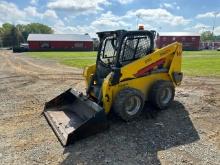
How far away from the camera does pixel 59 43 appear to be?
69.6 meters

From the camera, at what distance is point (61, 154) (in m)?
5.45

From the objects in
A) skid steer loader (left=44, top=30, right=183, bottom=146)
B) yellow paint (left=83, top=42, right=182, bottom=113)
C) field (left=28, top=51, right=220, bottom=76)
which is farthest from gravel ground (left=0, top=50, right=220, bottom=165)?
field (left=28, top=51, right=220, bottom=76)

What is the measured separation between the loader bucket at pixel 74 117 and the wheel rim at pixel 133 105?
2.77ft

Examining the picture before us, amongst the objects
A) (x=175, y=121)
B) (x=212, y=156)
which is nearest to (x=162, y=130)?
(x=175, y=121)

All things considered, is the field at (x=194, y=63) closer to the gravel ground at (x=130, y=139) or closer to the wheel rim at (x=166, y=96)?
the gravel ground at (x=130, y=139)

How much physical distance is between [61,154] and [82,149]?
17.6 inches

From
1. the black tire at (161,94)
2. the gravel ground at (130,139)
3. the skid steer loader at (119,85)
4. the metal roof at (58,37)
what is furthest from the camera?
the metal roof at (58,37)

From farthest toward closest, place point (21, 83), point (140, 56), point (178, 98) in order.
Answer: point (21, 83) < point (178, 98) < point (140, 56)

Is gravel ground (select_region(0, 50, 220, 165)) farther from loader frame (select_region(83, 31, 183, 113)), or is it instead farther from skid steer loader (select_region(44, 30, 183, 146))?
loader frame (select_region(83, 31, 183, 113))

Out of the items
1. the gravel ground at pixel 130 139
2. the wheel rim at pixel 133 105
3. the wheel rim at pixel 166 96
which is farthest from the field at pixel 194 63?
the wheel rim at pixel 133 105

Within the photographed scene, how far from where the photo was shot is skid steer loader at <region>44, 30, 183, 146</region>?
6.53 m

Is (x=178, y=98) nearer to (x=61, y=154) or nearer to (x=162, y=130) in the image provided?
(x=162, y=130)

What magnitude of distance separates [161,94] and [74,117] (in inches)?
100

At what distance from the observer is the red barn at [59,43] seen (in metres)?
67.8
